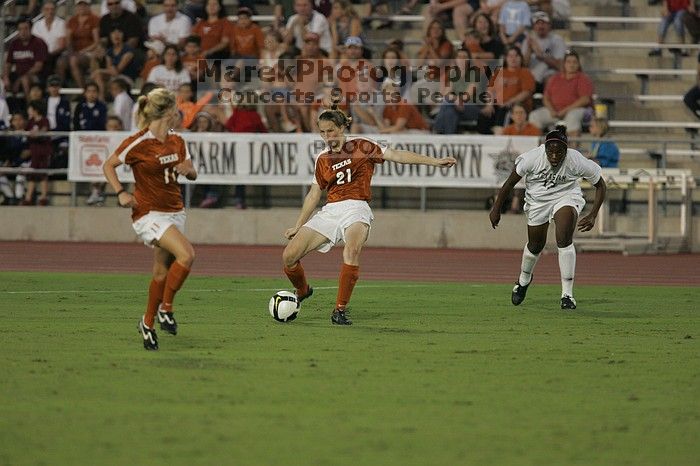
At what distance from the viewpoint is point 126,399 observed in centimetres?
784

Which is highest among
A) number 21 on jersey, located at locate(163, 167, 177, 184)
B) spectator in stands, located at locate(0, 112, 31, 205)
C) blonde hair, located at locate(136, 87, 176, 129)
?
blonde hair, located at locate(136, 87, 176, 129)

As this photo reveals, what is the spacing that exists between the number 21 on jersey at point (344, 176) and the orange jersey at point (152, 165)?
237 cm

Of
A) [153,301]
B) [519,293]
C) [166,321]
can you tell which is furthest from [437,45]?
[153,301]

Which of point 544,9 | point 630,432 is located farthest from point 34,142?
point 630,432

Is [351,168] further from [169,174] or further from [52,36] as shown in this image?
[52,36]

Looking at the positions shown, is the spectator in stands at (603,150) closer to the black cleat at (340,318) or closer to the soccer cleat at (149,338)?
the black cleat at (340,318)

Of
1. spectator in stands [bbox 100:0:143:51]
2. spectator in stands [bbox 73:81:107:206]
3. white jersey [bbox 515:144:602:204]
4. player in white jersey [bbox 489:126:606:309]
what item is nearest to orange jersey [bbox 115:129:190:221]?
player in white jersey [bbox 489:126:606:309]

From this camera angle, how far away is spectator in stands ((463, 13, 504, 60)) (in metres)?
24.0

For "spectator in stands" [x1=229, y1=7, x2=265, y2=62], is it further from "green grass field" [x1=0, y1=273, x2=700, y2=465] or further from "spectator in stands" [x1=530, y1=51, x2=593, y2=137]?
"green grass field" [x1=0, y1=273, x2=700, y2=465]

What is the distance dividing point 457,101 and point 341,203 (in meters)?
11.7

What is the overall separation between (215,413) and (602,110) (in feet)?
55.2

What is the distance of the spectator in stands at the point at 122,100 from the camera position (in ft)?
80.9

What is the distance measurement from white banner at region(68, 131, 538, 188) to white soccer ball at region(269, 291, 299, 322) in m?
10.6

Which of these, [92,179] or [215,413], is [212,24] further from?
[215,413]
